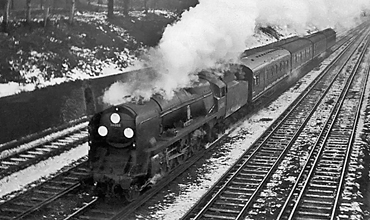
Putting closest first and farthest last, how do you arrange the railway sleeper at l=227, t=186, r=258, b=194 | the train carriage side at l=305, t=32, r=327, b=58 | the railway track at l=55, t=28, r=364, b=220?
the railway track at l=55, t=28, r=364, b=220 < the railway sleeper at l=227, t=186, r=258, b=194 < the train carriage side at l=305, t=32, r=327, b=58

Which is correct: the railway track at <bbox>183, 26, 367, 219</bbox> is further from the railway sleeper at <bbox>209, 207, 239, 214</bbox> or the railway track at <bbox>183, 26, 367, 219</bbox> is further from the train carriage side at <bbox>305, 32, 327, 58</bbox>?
the train carriage side at <bbox>305, 32, 327, 58</bbox>

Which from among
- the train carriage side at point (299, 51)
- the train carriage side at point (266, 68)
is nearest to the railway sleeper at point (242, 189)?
the train carriage side at point (266, 68)

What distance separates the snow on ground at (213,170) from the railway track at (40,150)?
4.85 metres

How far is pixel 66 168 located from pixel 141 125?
428cm

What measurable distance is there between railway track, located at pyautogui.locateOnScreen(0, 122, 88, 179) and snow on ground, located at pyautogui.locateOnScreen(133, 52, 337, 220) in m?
4.85

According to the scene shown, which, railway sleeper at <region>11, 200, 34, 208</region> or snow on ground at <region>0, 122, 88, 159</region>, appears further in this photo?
snow on ground at <region>0, 122, 88, 159</region>

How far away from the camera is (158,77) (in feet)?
46.2

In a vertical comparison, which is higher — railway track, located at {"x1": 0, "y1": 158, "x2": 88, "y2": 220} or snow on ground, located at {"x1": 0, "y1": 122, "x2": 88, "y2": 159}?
snow on ground, located at {"x1": 0, "y1": 122, "x2": 88, "y2": 159}

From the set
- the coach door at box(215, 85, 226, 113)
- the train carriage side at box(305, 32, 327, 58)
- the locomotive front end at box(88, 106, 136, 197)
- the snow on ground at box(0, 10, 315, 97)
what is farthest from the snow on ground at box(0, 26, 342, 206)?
the train carriage side at box(305, 32, 327, 58)

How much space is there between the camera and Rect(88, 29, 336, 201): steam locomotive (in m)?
12.0

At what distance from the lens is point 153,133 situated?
12.7 m

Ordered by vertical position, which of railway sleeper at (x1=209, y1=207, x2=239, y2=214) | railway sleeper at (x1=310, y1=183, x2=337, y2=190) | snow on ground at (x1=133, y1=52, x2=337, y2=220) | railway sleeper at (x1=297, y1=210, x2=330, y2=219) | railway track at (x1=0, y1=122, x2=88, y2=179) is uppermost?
railway track at (x1=0, y1=122, x2=88, y2=179)

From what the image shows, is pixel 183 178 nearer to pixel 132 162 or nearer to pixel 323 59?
pixel 132 162

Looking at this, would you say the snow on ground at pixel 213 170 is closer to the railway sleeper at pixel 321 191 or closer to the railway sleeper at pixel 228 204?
the railway sleeper at pixel 228 204
